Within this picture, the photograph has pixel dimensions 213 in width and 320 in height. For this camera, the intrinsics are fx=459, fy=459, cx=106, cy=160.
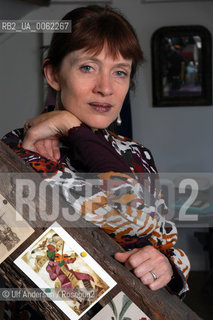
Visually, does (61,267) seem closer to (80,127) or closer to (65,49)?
(80,127)

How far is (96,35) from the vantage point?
107cm

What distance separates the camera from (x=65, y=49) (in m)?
1.09

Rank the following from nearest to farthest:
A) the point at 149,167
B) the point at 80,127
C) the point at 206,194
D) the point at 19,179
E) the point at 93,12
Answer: the point at 19,179 → the point at 80,127 → the point at 93,12 → the point at 149,167 → the point at 206,194

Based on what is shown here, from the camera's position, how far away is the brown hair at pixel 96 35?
3.48ft

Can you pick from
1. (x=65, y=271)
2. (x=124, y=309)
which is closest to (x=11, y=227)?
(x=65, y=271)

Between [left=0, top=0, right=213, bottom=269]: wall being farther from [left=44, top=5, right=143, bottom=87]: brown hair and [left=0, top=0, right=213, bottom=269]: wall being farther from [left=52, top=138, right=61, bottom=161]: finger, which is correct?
[left=52, top=138, right=61, bottom=161]: finger

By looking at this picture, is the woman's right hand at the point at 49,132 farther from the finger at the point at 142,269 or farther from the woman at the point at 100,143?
the finger at the point at 142,269

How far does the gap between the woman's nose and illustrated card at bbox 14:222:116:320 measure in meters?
0.45

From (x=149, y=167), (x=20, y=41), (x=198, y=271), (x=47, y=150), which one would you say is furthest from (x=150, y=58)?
(x=47, y=150)

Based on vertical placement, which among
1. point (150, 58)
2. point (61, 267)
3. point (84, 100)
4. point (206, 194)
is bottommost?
point (206, 194)

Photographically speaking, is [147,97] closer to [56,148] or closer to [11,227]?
[56,148]

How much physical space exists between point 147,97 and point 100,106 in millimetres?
3434

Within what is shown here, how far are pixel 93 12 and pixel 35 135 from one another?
1.11 feet

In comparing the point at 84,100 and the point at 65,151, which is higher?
the point at 84,100
